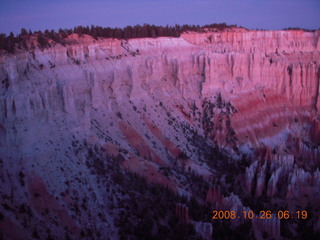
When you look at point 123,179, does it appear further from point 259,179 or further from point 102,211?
point 259,179

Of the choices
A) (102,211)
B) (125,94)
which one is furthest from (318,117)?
(102,211)

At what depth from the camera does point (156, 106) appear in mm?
28234

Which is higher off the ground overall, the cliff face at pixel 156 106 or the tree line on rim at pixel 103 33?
the tree line on rim at pixel 103 33

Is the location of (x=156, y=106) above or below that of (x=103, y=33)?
below

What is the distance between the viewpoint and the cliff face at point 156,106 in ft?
58.1

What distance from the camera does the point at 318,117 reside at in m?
36.2

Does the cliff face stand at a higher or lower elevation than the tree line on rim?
lower

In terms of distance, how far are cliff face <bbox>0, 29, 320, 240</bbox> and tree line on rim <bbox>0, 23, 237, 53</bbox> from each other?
76 cm

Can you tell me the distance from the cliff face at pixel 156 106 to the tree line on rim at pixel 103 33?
0.76 m

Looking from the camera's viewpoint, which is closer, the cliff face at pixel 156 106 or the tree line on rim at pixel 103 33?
the cliff face at pixel 156 106

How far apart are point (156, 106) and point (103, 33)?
23.4 ft

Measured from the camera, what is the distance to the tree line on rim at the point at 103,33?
20909mm

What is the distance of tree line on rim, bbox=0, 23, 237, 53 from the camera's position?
68.6 feet

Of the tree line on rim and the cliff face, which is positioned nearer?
the cliff face
